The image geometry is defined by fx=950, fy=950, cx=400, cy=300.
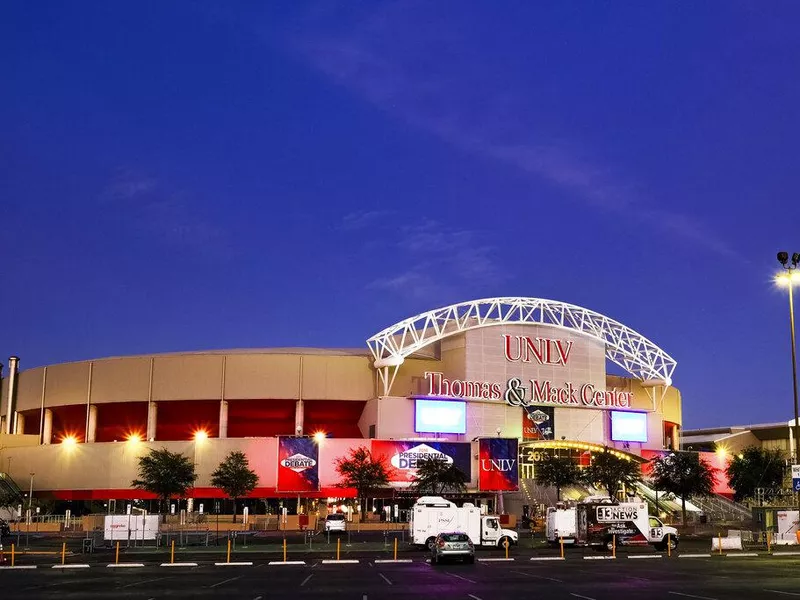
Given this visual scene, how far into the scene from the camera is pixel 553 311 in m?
113

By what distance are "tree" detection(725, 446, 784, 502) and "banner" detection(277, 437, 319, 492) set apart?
1946 inches

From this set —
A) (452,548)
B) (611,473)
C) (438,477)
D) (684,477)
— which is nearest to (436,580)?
(452,548)

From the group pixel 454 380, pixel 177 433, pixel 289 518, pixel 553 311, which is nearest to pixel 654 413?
pixel 553 311

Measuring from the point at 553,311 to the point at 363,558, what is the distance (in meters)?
67.7

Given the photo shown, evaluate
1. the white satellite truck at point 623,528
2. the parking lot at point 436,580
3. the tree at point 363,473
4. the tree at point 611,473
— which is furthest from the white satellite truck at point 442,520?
the tree at point 611,473

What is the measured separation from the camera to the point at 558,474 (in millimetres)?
94500

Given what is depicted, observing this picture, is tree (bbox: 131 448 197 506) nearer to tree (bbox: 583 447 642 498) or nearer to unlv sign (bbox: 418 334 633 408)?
unlv sign (bbox: 418 334 633 408)

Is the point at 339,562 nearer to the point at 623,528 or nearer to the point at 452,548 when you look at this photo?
the point at 452,548

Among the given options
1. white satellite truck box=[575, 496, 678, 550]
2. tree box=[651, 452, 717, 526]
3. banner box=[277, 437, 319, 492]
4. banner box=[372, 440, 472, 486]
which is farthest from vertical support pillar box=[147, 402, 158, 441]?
white satellite truck box=[575, 496, 678, 550]

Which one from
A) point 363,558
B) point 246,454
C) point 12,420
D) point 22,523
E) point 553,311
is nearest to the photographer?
point 363,558

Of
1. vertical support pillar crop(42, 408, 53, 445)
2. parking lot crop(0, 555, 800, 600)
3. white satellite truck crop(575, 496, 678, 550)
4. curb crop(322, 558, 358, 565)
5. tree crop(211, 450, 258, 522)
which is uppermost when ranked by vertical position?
vertical support pillar crop(42, 408, 53, 445)

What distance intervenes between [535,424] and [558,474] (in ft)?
48.6

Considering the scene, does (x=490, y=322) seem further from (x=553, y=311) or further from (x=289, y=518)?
(x=289, y=518)

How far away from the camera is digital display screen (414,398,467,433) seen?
340 ft
